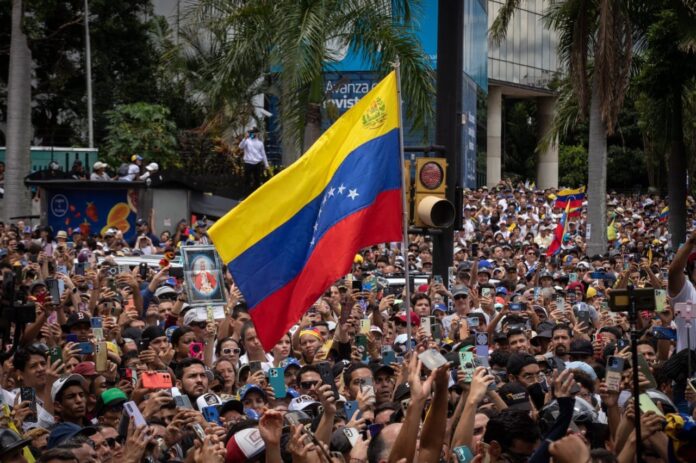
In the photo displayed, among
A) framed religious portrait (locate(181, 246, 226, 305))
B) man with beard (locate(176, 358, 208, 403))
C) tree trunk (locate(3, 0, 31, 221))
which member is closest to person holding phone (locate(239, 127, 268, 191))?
tree trunk (locate(3, 0, 31, 221))

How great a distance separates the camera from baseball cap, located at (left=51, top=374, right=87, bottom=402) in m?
8.87

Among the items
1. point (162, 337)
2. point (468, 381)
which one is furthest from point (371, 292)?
point (468, 381)

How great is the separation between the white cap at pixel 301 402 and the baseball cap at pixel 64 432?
1502 mm

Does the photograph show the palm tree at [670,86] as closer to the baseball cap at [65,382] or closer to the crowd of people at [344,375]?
the crowd of people at [344,375]

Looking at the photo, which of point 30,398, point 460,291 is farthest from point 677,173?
point 30,398

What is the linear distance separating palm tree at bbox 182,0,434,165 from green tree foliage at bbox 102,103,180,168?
42.1 feet

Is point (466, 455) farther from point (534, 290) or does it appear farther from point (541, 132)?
point (541, 132)

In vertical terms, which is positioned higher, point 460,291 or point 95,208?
point 95,208

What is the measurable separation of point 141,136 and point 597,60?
14359mm

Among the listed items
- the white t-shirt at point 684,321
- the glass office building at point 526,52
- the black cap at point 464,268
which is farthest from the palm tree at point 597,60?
the glass office building at point 526,52

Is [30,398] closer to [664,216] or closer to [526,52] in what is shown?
[664,216]

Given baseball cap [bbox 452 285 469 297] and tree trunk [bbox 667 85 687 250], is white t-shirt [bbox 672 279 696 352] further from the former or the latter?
tree trunk [bbox 667 85 687 250]

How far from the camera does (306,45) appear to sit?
1962 cm

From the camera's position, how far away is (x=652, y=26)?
28.0 metres
